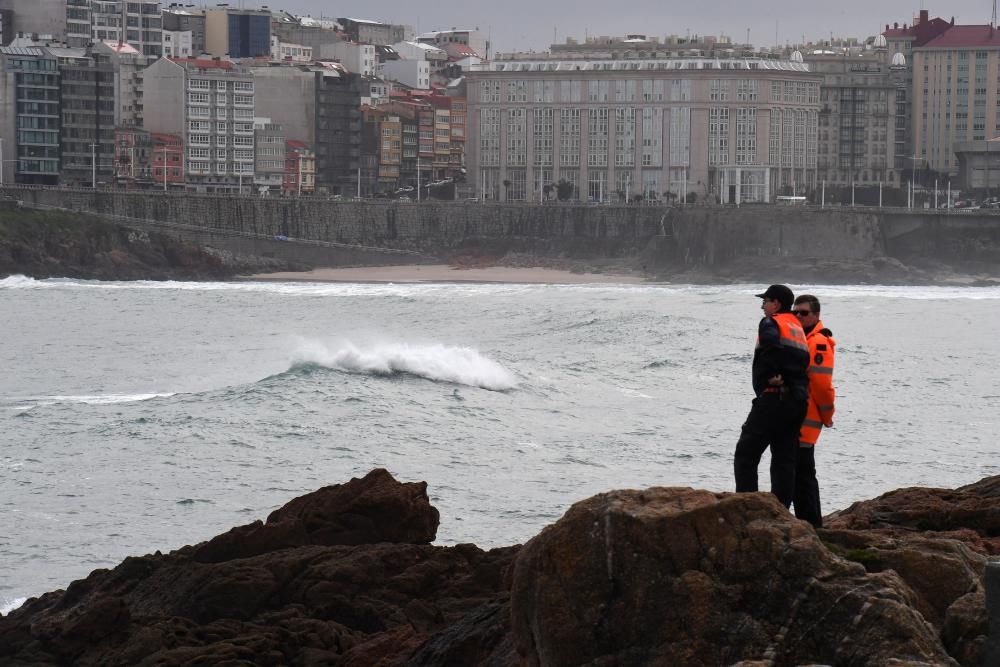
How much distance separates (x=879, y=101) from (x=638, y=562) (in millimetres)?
136528

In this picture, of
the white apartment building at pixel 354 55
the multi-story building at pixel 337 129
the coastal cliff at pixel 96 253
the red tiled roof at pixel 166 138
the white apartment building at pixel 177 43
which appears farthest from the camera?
the white apartment building at pixel 354 55

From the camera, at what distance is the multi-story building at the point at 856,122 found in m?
140

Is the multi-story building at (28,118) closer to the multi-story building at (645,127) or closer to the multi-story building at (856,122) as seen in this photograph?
the multi-story building at (645,127)

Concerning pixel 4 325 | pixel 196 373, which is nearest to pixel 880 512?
pixel 196 373

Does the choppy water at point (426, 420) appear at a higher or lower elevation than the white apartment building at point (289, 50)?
lower

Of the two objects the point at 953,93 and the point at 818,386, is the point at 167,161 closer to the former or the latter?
the point at 953,93

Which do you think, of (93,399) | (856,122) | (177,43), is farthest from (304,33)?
(93,399)

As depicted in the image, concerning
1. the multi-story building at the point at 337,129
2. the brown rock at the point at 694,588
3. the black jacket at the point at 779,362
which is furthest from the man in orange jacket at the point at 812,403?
the multi-story building at the point at 337,129

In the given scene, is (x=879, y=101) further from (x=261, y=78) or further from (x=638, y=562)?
(x=638, y=562)

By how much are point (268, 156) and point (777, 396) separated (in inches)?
4596

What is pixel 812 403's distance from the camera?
1166 cm

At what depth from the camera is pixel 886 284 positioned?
99.7 meters

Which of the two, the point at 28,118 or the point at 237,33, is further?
the point at 237,33

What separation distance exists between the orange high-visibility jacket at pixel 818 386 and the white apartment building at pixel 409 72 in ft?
488
